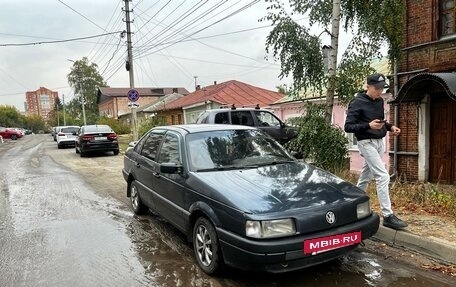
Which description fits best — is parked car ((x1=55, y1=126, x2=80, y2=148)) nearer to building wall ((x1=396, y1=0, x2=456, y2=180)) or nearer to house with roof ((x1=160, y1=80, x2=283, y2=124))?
house with roof ((x1=160, y1=80, x2=283, y2=124))

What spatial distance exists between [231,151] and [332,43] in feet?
14.1

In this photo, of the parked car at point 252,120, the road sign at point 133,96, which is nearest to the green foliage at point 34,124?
the road sign at point 133,96

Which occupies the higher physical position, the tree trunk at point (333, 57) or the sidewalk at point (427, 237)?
the tree trunk at point (333, 57)

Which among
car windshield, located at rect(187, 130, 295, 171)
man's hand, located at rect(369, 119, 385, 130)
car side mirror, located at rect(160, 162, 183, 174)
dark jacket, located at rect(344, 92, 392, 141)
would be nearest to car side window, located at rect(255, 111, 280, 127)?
car windshield, located at rect(187, 130, 295, 171)

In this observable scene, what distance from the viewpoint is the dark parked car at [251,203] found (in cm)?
350

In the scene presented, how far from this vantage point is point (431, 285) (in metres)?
3.73

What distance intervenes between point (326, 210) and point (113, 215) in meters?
4.19

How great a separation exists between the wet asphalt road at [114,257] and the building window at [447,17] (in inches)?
298

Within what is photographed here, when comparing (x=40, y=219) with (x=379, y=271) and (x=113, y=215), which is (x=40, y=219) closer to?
(x=113, y=215)

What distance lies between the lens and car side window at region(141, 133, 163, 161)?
19.1 feet

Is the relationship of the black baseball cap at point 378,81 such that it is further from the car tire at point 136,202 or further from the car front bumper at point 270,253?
the car tire at point 136,202

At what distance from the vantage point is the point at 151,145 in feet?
20.0

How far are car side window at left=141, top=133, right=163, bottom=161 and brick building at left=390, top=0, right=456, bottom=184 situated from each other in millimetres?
6722

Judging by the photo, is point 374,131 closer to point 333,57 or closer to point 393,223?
point 393,223
